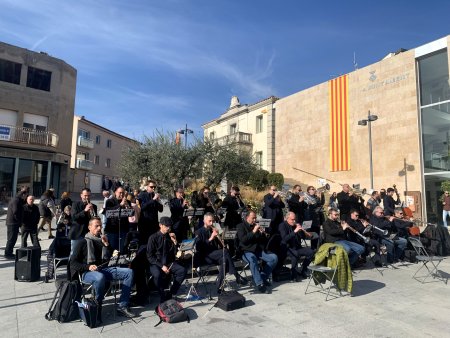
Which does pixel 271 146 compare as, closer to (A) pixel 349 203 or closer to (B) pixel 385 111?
(B) pixel 385 111

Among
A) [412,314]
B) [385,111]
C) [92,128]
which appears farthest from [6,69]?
[412,314]

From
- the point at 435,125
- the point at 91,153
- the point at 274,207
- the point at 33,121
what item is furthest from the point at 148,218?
the point at 91,153

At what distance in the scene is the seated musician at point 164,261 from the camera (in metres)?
5.47

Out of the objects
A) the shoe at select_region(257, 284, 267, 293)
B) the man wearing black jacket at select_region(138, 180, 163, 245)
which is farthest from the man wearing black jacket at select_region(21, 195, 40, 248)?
the shoe at select_region(257, 284, 267, 293)

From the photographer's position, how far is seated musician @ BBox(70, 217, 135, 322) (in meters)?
4.96

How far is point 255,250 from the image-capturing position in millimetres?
6820

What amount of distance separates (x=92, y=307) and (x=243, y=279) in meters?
3.21

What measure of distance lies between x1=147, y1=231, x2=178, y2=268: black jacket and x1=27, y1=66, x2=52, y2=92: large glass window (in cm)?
2362

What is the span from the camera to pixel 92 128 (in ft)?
140

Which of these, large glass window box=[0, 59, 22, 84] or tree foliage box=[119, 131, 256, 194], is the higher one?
large glass window box=[0, 59, 22, 84]

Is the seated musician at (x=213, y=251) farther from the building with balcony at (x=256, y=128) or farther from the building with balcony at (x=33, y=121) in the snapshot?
the building with balcony at (x=33, y=121)

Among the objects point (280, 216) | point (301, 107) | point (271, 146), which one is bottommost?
point (280, 216)

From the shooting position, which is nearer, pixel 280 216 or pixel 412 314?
pixel 412 314

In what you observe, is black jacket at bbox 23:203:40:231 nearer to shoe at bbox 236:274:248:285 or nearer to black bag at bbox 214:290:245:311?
shoe at bbox 236:274:248:285
